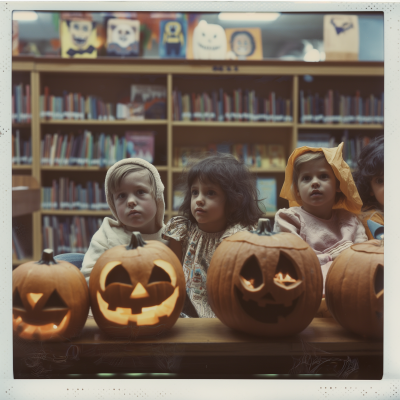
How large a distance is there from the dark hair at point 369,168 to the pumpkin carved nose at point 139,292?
0.82 m

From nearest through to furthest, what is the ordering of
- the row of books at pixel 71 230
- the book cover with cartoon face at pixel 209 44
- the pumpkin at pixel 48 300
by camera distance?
the pumpkin at pixel 48 300, the book cover with cartoon face at pixel 209 44, the row of books at pixel 71 230

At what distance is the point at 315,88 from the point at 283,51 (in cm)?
80

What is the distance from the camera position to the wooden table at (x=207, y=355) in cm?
91

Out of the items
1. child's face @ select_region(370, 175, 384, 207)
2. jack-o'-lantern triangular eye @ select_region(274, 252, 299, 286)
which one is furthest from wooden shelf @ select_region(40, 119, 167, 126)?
jack-o'-lantern triangular eye @ select_region(274, 252, 299, 286)

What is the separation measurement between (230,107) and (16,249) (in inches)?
97.4

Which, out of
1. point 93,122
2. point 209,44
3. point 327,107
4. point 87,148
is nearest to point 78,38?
point 93,122

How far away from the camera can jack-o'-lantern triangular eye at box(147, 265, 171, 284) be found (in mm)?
910

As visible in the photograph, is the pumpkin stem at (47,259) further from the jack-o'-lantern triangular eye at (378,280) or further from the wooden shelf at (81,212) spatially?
the wooden shelf at (81,212)

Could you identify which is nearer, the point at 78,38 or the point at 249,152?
the point at 78,38

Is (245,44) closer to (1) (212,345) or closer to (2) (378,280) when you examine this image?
(2) (378,280)

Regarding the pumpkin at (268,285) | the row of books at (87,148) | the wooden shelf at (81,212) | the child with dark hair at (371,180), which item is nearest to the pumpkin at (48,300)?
the pumpkin at (268,285)

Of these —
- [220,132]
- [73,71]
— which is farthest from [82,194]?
[220,132]

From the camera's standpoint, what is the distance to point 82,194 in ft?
10.0

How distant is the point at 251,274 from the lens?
906 millimetres
